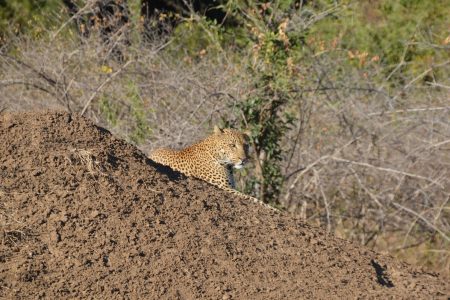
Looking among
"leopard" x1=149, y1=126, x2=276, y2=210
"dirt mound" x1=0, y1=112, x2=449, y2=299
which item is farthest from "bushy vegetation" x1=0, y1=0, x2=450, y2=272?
"dirt mound" x1=0, y1=112, x2=449, y2=299

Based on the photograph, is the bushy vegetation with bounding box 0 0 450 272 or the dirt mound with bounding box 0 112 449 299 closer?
the dirt mound with bounding box 0 112 449 299

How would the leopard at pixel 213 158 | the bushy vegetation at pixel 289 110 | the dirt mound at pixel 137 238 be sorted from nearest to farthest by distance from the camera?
the dirt mound at pixel 137 238, the leopard at pixel 213 158, the bushy vegetation at pixel 289 110

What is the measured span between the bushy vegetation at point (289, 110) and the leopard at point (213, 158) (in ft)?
3.12

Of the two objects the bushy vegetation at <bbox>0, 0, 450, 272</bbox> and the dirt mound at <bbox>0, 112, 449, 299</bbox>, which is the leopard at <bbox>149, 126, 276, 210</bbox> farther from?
the dirt mound at <bbox>0, 112, 449, 299</bbox>

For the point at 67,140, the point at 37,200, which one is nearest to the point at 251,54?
the point at 67,140

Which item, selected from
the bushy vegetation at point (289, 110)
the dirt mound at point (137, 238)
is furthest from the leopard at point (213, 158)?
the dirt mound at point (137, 238)

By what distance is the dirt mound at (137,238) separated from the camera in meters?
5.49

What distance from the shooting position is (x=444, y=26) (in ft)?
46.5

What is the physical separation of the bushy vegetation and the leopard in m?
0.95

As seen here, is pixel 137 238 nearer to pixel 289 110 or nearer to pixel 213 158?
pixel 213 158

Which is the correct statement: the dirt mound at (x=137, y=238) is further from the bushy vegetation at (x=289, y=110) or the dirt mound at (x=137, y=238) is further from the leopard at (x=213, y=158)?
the bushy vegetation at (x=289, y=110)

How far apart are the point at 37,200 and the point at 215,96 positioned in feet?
16.6

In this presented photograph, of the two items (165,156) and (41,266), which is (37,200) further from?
(165,156)

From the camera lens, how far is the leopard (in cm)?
874
